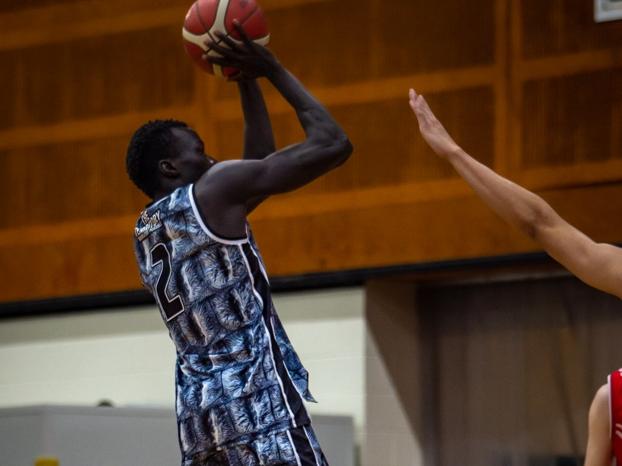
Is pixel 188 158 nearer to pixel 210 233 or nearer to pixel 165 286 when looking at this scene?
pixel 210 233

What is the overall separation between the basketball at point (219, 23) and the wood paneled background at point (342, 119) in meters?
4.12

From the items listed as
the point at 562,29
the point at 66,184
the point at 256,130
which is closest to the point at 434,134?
the point at 256,130

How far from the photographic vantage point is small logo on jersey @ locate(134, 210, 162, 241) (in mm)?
4684

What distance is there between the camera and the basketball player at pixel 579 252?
10.6ft

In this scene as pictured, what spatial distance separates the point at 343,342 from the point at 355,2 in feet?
7.68

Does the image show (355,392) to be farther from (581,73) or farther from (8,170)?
(8,170)

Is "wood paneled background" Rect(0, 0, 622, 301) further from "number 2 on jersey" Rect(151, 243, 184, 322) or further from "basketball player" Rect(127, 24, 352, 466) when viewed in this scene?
"number 2 on jersey" Rect(151, 243, 184, 322)

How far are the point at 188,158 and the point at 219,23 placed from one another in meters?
0.52

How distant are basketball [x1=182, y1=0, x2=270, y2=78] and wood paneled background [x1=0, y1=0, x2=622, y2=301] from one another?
4124 mm

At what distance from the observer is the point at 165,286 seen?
15.3ft

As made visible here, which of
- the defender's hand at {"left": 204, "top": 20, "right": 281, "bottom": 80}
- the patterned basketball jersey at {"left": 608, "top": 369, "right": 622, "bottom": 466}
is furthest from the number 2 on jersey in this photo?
the patterned basketball jersey at {"left": 608, "top": 369, "right": 622, "bottom": 466}

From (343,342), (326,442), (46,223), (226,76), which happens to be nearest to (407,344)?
(343,342)

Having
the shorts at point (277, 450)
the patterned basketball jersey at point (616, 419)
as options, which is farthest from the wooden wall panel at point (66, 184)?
the patterned basketball jersey at point (616, 419)

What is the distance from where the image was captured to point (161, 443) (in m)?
7.67
